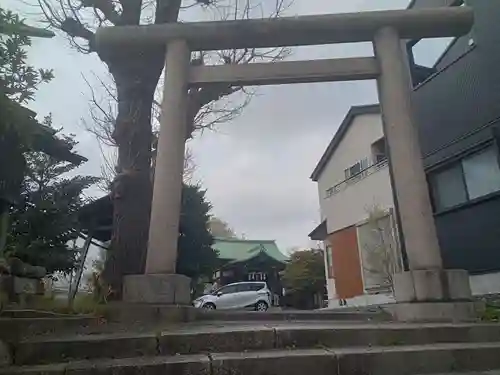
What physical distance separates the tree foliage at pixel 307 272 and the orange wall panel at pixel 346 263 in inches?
194

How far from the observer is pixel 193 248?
15.7 meters

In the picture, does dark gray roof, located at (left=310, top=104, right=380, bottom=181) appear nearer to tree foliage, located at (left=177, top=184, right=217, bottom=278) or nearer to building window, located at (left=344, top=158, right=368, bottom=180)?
building window, located at (left=344, top=158, right=368, bottom=180)

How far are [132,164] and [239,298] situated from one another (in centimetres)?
1329

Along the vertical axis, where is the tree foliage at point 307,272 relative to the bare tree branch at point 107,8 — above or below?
below

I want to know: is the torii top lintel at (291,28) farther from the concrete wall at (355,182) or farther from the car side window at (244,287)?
the car side window at (244,287)

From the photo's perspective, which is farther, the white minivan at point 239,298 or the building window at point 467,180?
the white minivan at point 239,298

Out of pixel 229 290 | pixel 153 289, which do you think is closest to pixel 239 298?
pixel 229 290

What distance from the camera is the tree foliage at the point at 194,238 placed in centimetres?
1555

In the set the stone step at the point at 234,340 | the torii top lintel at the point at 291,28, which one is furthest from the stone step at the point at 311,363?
the torii top lintel at the point at 291,28

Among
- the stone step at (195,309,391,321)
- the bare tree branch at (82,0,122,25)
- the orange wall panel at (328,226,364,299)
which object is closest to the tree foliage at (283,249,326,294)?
the orange wall panel at (328,226,364,299)

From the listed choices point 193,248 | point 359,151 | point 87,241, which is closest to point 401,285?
point 87,241

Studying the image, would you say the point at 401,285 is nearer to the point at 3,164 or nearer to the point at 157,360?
the point at 157,360

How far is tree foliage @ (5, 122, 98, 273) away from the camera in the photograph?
1048 centimetres

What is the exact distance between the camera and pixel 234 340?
132 inches
